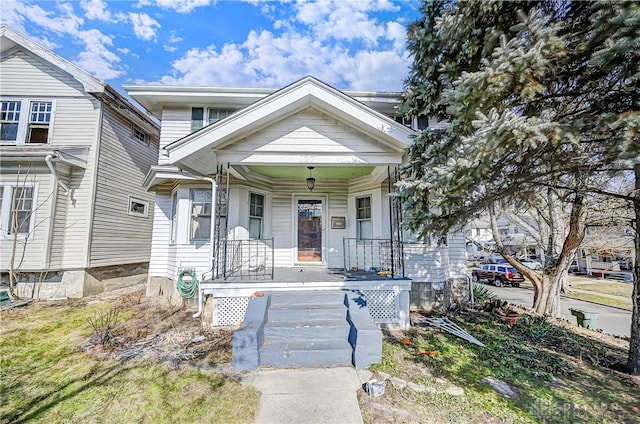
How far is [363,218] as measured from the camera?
315 inches

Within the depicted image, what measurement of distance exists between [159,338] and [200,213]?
364 centimetres

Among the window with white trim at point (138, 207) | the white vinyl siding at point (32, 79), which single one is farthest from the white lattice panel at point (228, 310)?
the white vinyl siding at point (32, 79)

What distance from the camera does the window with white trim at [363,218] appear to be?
7844 millimetres

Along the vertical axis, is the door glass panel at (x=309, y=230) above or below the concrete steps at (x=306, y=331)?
above

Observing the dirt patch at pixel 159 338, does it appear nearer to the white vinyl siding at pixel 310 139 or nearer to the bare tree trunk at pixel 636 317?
the white vinyl siding at pixel 310 139

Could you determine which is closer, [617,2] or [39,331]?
[617,2]

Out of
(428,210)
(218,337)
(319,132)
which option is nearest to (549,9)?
(428,210)

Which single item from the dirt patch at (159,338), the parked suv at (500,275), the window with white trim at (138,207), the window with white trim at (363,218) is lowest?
the parked suv at (500,275)

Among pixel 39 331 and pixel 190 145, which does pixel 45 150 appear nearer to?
pixel 39 331

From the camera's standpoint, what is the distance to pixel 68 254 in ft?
28.3

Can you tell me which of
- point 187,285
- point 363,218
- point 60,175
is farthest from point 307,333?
point 60,175

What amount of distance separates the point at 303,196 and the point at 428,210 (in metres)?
4.35

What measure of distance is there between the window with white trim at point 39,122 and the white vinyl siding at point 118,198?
1660 mm

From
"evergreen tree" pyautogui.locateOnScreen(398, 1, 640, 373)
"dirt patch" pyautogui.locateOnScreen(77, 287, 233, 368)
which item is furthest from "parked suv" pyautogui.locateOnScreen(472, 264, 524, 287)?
"dirt patch" pyautogui.locateOnScreen(77, 287, 233, 368)
